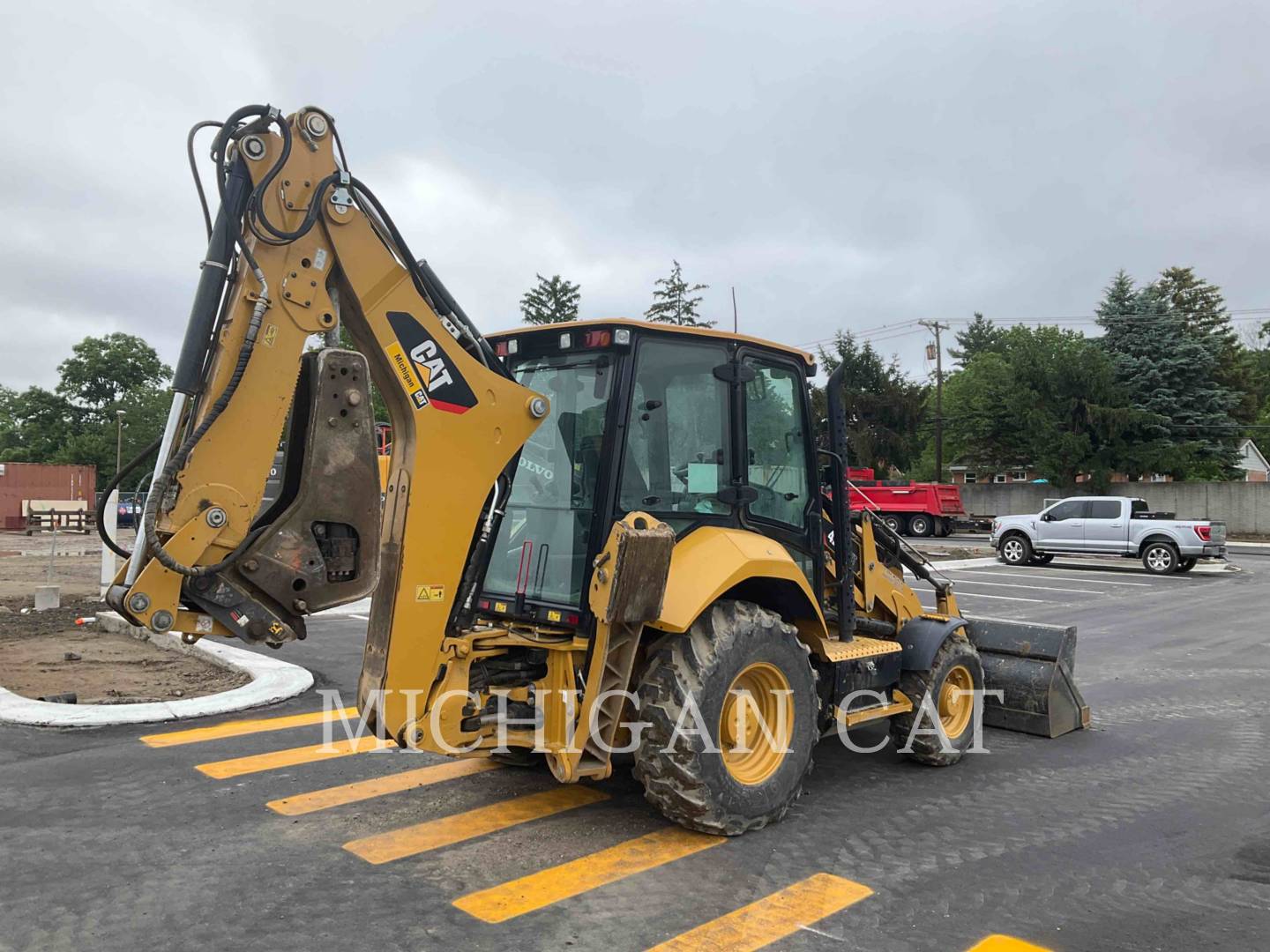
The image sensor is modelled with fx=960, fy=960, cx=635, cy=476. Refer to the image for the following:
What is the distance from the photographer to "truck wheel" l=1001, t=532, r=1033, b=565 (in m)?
24.9

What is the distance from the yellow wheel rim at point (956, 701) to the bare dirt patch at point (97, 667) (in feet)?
20.1

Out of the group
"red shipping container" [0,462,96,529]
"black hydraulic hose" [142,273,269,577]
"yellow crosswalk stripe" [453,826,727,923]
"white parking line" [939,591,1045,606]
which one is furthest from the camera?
"red shipping container" [0,462,96,529]

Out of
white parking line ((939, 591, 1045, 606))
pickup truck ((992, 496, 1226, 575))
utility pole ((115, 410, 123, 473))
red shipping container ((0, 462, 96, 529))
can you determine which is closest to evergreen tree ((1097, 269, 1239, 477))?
pickup truck ((992, 496, 1226, 575))

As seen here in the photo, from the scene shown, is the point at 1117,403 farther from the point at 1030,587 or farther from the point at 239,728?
the point at 239,728

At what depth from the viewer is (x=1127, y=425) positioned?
40938 millimetres

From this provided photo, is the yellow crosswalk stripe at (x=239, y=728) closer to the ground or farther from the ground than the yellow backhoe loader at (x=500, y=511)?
closer to the ground

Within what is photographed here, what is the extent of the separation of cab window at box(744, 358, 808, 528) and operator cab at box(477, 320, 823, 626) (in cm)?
1

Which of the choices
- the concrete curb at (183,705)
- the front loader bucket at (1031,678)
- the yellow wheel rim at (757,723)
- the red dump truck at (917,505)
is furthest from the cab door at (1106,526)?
the yellow wheel rim at (757,723)

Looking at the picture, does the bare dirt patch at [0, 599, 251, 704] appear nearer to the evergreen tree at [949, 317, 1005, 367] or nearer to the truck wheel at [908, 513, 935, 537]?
the truck wheel at [908, 513, 935, 537]

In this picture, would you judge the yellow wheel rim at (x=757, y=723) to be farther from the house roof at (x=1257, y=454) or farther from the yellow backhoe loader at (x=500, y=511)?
the house roof at (x=1257, y=454)

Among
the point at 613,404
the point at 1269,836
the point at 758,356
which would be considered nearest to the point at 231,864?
the point at 613,404

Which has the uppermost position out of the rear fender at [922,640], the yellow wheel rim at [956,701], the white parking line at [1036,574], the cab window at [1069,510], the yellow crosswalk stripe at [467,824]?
the cab window at [1069,510]

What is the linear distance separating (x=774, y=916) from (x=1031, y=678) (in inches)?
160

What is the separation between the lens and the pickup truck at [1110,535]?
74.4 ft
